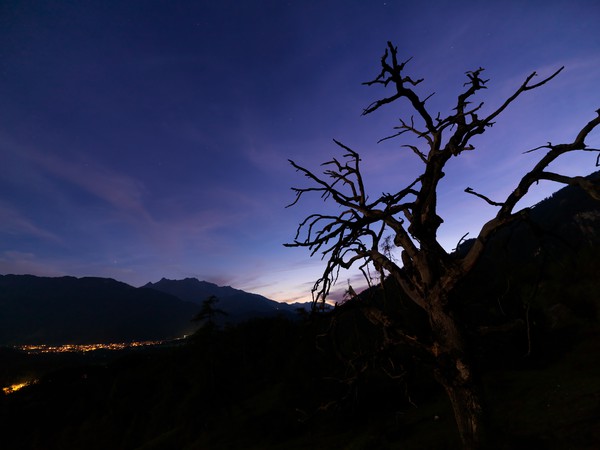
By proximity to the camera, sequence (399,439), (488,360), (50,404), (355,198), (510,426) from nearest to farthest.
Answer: (355,198)
(510,426)
(399,439)
(488,360)
(50,404)

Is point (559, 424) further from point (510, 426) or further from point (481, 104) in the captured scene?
point (481, 104)

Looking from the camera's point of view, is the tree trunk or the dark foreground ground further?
the dark foreground ground

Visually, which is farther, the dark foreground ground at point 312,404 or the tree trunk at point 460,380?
the dark foreground ground at point 312,404

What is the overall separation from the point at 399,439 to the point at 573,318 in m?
22.7

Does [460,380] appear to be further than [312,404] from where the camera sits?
No

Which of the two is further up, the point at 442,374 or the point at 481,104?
the point at 481,104

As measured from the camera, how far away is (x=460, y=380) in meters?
3.70

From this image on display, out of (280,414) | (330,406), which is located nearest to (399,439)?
(280,414)

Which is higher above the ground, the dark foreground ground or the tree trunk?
the tree trunk

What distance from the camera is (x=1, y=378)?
144 metres

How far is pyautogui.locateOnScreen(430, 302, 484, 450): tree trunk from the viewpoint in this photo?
3611 mm

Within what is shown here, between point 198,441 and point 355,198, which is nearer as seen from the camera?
point 355,198

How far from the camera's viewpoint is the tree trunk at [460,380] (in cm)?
361

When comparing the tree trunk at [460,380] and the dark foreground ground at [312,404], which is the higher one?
the tree trunk at [460,380]
